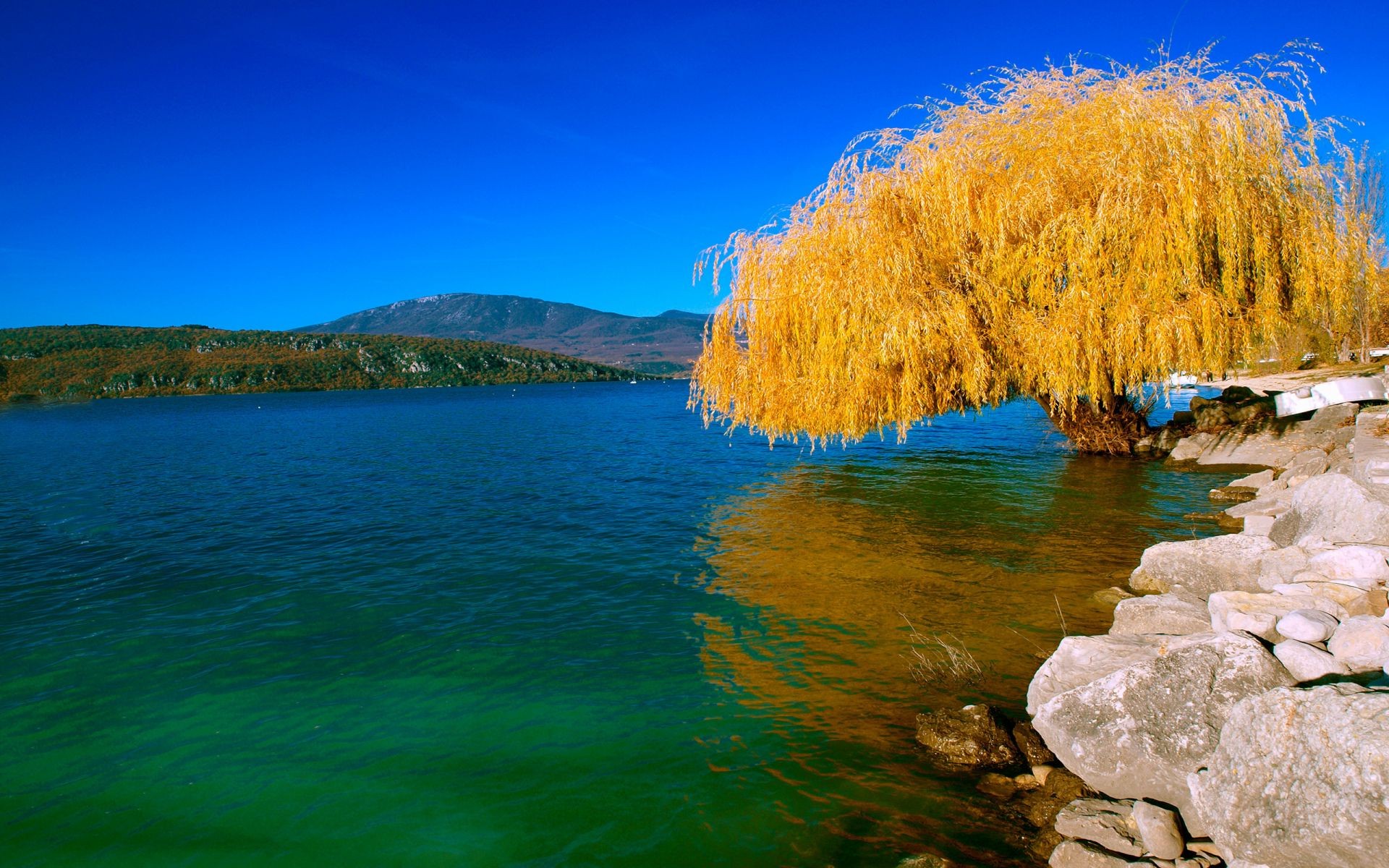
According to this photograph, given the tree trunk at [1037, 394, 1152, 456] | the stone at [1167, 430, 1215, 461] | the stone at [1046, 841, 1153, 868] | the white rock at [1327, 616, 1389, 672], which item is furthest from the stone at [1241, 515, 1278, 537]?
the stone at [1167, 430, 1215, 461]

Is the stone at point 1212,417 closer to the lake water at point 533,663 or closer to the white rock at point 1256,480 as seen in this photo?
the lake water at point 533,663

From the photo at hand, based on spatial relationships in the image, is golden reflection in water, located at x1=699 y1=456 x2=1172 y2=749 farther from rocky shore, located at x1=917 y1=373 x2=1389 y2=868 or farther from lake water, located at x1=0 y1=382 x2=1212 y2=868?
rocky shore, located at x1=917 y1=373 x2=1389 y2=868

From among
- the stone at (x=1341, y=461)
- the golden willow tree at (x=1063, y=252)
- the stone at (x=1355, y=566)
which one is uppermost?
the golden willow tree at (x=1063, y=252)

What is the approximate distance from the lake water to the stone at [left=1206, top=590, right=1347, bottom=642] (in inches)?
81.5

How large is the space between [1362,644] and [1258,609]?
1.46m

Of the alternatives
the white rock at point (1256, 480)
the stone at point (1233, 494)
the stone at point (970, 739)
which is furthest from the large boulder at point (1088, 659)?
the white rock at point (1256, 480)

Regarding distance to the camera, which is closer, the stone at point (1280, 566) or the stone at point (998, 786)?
the stone at point (998, 786)

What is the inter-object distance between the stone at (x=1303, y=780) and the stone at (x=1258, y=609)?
205 cm

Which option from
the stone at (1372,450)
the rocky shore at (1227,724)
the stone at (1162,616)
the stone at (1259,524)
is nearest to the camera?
the rocky shore at (1227,724)

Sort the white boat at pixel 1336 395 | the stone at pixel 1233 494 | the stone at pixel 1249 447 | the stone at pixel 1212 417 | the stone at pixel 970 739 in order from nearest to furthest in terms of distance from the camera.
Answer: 1. the stone at pixel 970 739
2. the stone at pixel 1233 494
3. the white boat at pixel 1336 395
4. the stone at pixel 1249 447
5. the stone at pixel 1212 417

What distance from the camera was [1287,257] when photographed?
1944cm

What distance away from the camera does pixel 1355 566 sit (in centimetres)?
779

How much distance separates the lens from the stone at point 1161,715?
587 centimetres

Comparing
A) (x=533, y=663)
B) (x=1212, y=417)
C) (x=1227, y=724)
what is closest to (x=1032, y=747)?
(x=1227, y=724)
